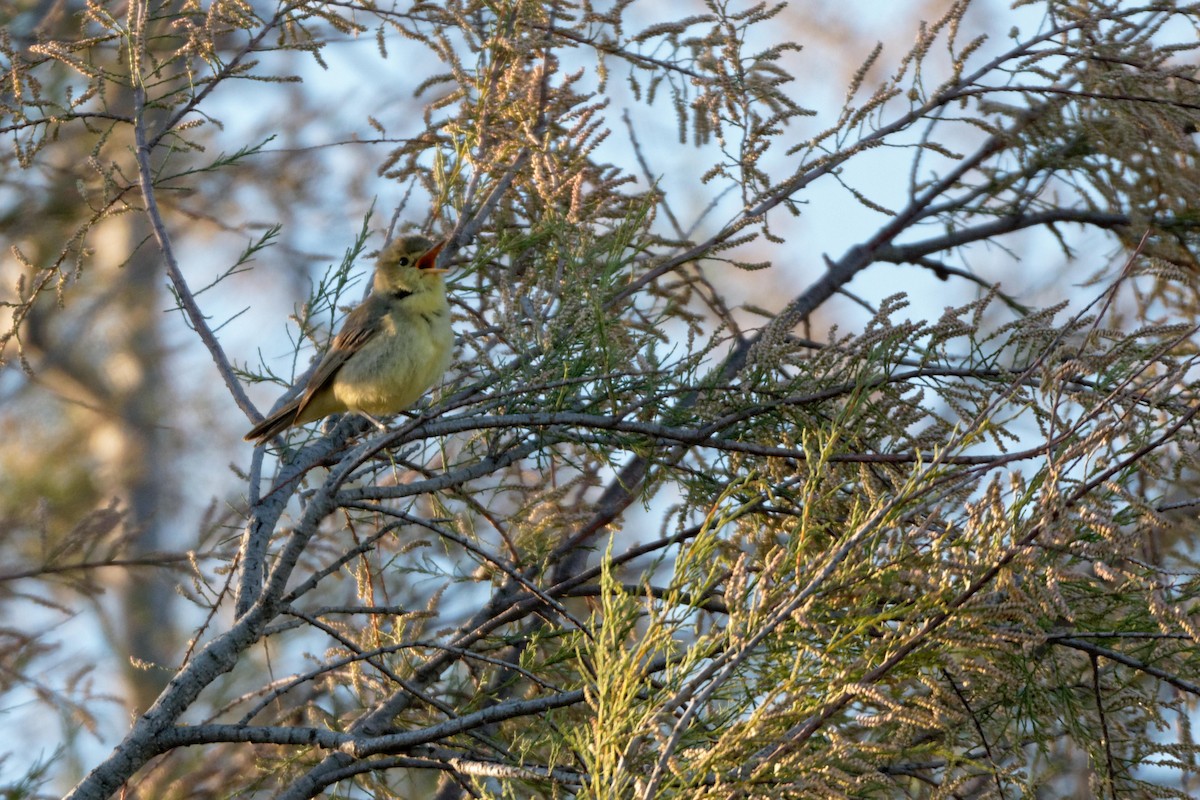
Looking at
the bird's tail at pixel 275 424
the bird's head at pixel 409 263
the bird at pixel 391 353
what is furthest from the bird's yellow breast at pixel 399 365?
the bird's tail at pixel 275 424

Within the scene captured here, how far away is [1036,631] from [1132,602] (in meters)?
0.89

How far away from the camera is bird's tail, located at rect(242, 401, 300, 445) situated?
4.47 meters

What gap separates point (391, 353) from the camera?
4.84 metres

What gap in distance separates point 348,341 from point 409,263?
0.40 meters

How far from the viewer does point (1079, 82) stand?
4492 millimetres

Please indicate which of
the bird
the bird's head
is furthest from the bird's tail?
the bird's head

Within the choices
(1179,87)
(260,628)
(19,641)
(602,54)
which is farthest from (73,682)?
(1179,87)

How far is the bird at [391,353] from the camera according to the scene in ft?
15.7

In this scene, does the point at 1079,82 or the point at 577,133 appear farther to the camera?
the point at 1079,82

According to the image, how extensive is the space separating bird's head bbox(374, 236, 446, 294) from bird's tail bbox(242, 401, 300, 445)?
71cm

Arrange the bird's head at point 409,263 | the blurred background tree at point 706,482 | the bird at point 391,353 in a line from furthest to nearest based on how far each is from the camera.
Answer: the bird's head at point 409,263 < the bird at point 391,353 < the blurred background tree at point 706,482

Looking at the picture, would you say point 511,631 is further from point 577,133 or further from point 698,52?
point 698,52

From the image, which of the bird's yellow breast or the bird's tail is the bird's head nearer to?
the bird's yellow breast

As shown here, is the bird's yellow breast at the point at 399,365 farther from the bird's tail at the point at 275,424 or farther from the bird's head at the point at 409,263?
the bird's tail at the point at 275,424
